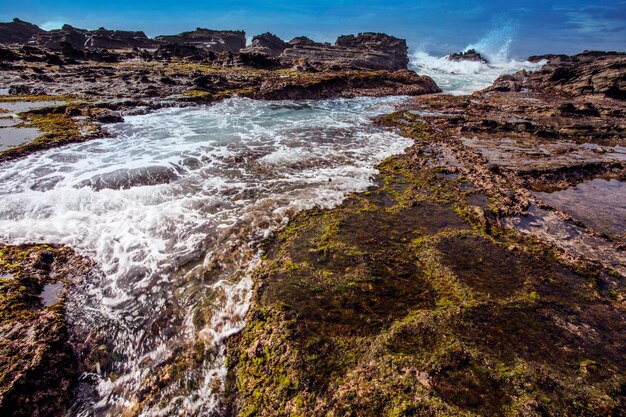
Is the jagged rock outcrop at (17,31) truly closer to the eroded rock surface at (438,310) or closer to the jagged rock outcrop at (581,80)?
the eroded rock surface at (438,310)

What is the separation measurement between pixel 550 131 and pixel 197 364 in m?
23.4

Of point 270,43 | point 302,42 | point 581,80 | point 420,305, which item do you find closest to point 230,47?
point 270,43

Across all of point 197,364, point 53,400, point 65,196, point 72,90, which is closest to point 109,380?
point 53,400

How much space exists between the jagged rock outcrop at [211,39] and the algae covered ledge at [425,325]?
105 metres

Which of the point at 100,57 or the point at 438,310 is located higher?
the point at 100,57

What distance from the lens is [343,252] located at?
7.12 m

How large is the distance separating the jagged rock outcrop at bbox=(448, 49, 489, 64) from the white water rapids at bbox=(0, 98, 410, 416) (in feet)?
329

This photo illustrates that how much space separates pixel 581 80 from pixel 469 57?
75220 mm

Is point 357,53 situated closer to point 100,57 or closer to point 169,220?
point 100,57

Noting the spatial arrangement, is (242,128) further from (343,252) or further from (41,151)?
(343,252)

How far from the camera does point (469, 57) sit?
95938 mm

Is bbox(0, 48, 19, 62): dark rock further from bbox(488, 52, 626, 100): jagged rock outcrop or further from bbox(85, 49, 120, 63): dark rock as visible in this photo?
bbox(488, 52, 626, 100): jagged rock outcrop

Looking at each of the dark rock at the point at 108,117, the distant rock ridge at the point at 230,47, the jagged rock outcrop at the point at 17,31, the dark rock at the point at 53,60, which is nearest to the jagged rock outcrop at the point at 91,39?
the distant rock ridge at the point at 230,47

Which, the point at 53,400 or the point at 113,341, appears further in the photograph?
the point at 113,341
